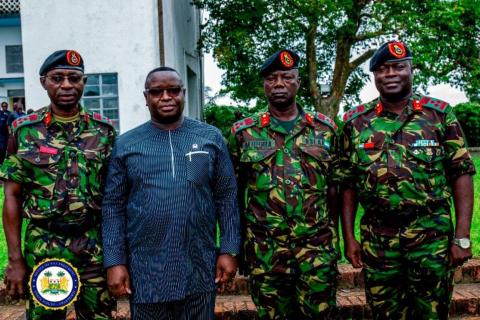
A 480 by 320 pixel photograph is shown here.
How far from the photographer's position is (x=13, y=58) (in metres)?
16.1

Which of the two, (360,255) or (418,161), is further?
(360,255)

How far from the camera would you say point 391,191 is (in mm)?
2945

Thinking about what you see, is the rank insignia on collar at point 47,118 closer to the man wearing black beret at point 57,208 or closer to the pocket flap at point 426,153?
the man wearing black beret at point 57,208

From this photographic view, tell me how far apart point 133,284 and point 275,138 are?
109cm

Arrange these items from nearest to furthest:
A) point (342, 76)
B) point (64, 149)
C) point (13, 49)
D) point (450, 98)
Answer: point (64, 149)
point (342, 76)
point (13, 49)
point (450, 98)

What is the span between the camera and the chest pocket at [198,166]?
8.98 feet

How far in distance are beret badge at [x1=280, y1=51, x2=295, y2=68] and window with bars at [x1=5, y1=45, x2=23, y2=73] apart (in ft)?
47.8

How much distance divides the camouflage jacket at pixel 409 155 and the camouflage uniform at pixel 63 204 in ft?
4.71

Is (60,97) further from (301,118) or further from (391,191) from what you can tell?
(391,191)

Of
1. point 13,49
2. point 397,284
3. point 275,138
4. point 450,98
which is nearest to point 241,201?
point 275,138

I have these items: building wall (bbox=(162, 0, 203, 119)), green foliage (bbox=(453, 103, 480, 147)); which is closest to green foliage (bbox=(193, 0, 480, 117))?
building wall (bbox=(162, 0, 203, 119))

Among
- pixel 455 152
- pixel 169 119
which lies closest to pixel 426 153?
pixel 455 152

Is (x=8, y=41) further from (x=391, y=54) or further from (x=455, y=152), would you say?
(x=455, y=152)

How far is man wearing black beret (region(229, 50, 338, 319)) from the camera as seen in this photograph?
2973 mm
